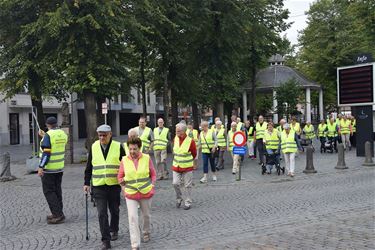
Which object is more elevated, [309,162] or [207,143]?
[207,143]

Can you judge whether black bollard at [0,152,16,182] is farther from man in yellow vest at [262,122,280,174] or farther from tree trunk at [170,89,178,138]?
tree trunk at [170,89,178,138]

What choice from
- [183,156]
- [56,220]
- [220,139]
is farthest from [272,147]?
[56,220]

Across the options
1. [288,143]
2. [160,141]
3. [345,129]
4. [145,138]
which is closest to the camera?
[145,138]

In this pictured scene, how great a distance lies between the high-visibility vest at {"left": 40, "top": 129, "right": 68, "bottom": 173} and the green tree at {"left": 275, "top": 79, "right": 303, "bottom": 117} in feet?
96.1

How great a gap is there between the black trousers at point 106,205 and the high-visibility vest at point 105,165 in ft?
0.35

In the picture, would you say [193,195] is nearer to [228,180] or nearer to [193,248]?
[228,180]

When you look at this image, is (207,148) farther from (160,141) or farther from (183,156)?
(183,156)

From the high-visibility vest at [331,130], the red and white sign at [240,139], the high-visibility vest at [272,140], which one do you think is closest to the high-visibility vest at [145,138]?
the red and white sign at [240,139]

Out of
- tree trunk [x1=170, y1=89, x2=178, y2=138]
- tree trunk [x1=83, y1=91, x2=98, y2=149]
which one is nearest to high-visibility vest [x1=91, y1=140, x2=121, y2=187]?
tree trunk [x1=83, y1=91, x2=98, y2=149]

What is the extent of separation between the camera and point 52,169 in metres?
8.80

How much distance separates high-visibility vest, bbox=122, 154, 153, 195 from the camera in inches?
265

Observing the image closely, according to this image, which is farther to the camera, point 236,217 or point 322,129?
point 322,129

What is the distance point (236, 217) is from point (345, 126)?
1613 centimetres

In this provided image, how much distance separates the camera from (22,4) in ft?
61.0
